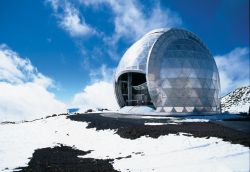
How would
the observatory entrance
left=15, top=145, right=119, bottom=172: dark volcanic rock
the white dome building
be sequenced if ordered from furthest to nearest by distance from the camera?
the observatory entrance < the white dome building < left=15, top=145, right=119, bottom=172: dark volcanic rock

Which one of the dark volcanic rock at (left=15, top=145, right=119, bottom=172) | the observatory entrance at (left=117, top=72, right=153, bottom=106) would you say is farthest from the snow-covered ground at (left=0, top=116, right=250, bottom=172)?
the observatory entrance at (left=117, top=72, right=153, bottom=106)

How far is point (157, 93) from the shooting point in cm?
3691

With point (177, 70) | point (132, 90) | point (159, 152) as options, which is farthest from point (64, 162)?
point (132, 90)

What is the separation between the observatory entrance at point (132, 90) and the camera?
45575 mm

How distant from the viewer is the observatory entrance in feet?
150

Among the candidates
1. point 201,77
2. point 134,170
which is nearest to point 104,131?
point 134,170

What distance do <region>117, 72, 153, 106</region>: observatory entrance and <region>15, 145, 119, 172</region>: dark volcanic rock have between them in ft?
91.8

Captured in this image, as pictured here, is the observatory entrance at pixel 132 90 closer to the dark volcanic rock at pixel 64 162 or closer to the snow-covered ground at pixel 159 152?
the snow-covered ground at pixel 159 152

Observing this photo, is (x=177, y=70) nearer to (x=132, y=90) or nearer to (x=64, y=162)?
(x=132, y=90)

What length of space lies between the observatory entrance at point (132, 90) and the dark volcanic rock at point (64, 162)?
2797cm

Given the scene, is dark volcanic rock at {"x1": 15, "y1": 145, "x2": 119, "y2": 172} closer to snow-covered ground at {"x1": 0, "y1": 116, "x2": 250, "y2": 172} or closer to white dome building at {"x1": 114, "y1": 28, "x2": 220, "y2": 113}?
snow-covered ground at {"x1": 0, "y1": 116, "x2": 250, "y2": 172}

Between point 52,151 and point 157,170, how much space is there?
9203 millimetres

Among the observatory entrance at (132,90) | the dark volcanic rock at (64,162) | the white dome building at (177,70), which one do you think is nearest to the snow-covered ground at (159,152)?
the dark volcanic rock at (64,162)

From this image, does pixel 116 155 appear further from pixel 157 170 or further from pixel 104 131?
pixel 104 131
